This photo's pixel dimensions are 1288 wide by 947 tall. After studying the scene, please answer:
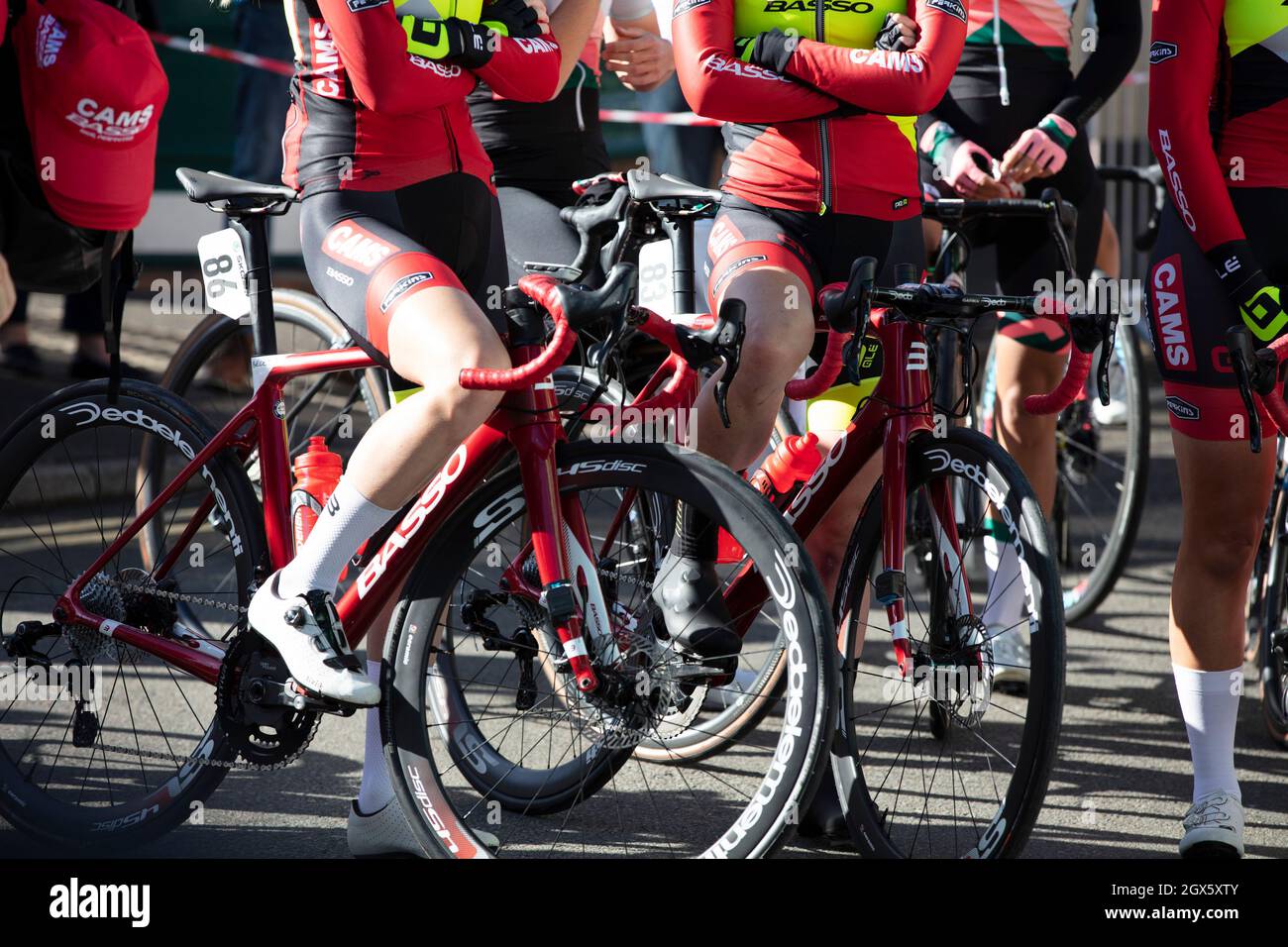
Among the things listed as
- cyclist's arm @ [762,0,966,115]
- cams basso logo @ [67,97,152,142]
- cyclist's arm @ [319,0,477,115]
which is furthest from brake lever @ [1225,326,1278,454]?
cams basso logo @ [67,97,152,142]

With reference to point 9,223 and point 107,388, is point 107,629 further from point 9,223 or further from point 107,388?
point 9,223

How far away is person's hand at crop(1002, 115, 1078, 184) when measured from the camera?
4.34 meters

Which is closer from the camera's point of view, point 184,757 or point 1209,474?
point 1209,474

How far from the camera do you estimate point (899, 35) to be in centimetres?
358

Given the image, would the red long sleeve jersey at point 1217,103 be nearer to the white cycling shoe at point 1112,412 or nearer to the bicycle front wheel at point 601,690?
the bicycle front wheel at point 601,690

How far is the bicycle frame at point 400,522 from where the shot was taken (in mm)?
3004

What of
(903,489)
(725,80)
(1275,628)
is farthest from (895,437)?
(1275,628)

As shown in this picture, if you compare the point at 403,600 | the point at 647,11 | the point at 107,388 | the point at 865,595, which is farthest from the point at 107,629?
the point at 647,11

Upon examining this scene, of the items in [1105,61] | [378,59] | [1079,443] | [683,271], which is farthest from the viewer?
[1079,443]

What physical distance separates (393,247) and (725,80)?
2.93 ft

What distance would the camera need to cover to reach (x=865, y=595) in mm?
3344

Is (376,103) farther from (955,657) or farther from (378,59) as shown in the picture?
(955,657)

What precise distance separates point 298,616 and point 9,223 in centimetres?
118

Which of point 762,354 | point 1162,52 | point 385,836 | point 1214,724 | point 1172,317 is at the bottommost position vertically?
point 385,836
